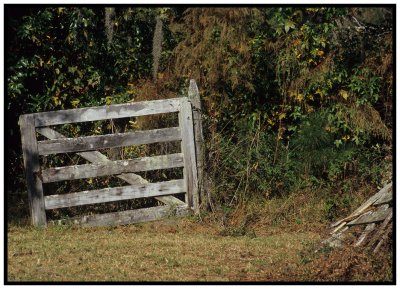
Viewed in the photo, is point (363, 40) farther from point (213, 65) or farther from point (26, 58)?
point (26, 58)

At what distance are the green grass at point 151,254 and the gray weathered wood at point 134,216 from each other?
4.5 inches

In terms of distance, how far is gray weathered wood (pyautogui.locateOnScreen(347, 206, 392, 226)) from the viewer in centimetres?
730

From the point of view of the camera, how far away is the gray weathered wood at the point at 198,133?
33.3ft

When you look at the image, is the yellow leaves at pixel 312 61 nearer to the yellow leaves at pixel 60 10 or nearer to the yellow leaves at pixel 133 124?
the yellow leaves at pixel 133 124

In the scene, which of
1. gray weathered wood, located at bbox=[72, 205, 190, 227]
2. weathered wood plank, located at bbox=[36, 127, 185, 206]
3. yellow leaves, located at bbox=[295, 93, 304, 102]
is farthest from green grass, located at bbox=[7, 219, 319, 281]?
yellow leaves, located at bbox=[295, 93, 304, 102]

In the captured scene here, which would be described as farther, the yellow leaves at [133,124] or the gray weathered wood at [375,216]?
the yellow leaves at [133,124]

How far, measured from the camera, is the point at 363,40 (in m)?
10.6

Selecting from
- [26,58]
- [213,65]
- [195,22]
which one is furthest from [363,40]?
[26,58]

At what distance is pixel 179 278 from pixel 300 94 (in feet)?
14.6

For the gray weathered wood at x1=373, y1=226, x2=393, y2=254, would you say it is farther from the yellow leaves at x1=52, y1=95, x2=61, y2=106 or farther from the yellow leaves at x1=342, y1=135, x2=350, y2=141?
the yellow leaves at x1=52, y1=95, x2=61, y2=106

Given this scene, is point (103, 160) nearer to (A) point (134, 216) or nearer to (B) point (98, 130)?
(A) point (134, 216)

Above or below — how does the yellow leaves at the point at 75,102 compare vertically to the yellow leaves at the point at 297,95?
above

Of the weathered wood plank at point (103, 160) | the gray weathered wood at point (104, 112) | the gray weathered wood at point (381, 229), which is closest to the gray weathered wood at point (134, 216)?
the weathered wood plank at point (103, 160)

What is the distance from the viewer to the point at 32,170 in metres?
9.70
